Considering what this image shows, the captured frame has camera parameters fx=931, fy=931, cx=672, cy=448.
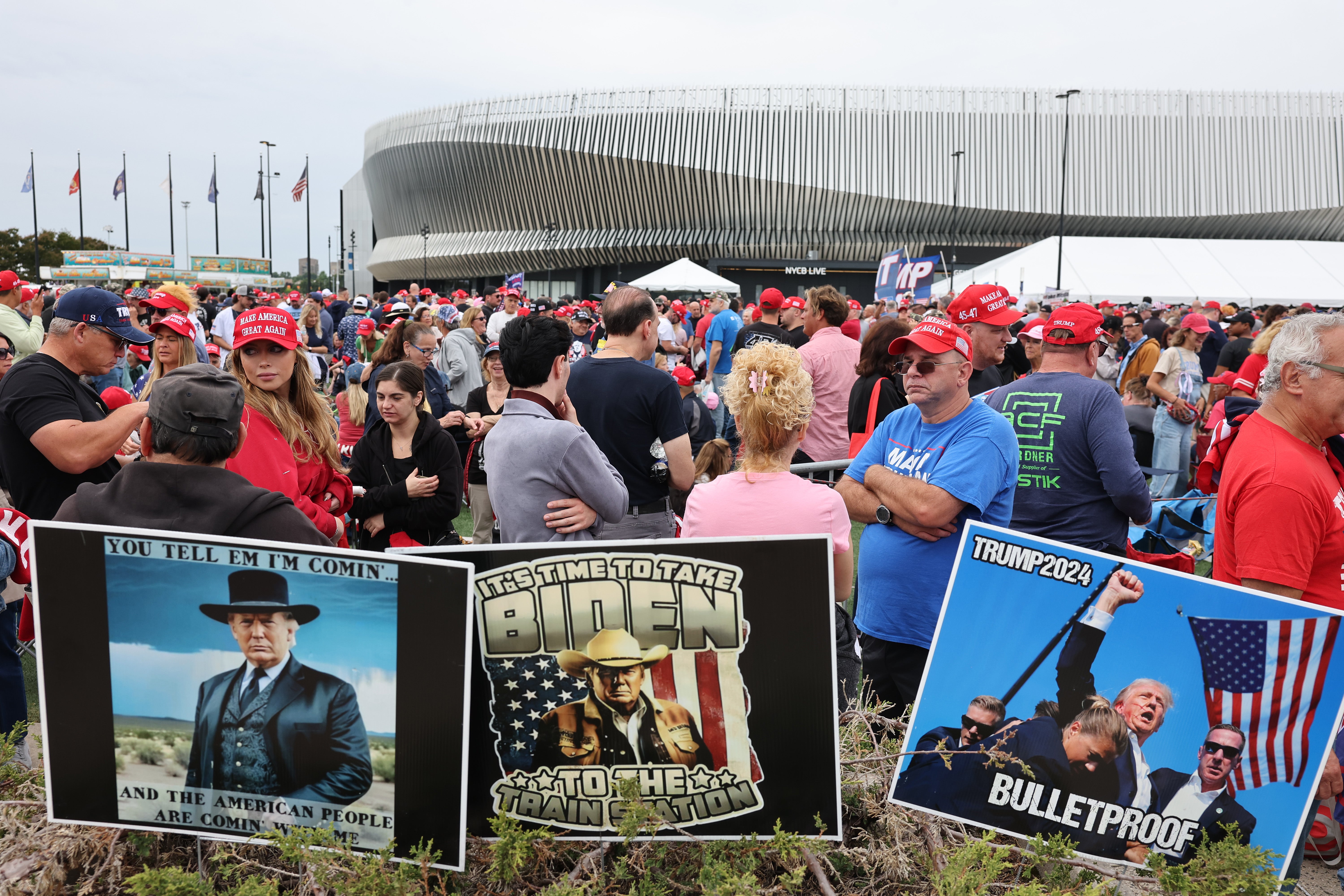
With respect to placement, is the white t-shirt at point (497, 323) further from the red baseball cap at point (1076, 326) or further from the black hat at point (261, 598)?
the black hat at point (261, 598)

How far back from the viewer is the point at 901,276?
835 inches

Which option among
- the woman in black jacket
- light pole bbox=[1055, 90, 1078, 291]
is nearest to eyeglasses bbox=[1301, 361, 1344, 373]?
the woman in black jacket

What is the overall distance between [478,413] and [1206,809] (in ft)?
17.5

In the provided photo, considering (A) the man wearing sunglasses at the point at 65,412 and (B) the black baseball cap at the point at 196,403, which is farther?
(A) the man wearing sunglasses at the point at 65,412

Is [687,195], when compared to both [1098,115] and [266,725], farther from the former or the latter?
[266,725]

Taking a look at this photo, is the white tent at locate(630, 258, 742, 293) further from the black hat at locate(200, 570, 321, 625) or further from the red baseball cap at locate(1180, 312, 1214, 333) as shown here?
the black hat at locate(200, 570, 321, 625)

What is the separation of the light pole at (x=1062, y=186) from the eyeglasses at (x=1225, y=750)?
30171mm

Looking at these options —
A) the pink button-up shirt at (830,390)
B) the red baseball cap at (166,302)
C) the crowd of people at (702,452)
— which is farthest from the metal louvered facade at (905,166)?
the red baseball cap at (166,302)

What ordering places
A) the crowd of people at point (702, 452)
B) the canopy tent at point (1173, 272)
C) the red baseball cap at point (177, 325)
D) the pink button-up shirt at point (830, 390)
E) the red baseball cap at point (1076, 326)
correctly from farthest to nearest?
the canopy tent at point (1173, 272) → the pink button-up shirt at point (830, 390) → the red baseball cap at point (177, 325) → the red baseball cap at point (1076, 326) → the crowd of people at point (702, 452)

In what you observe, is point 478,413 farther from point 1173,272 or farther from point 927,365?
point 1173,272

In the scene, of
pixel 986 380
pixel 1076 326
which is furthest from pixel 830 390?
pixel 1076 326

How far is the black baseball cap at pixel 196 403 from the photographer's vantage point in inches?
89.0

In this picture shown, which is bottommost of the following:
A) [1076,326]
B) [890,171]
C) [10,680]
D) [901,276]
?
[10,680]

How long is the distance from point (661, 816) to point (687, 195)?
58915 mm
